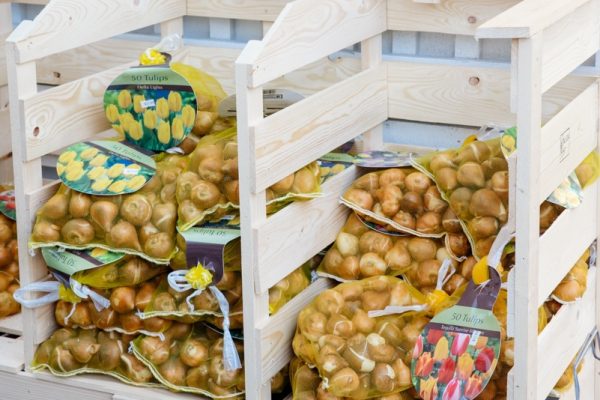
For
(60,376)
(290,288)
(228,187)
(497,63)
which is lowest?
(60,376)

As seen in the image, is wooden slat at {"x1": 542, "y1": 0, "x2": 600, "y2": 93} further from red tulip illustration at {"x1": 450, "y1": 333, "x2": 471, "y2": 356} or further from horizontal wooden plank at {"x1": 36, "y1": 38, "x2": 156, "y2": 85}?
horizontal wooden plank at {"x1": 36, "y1": 38, "x2": 156, "y2": 85}

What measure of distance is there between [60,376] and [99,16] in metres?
0.99

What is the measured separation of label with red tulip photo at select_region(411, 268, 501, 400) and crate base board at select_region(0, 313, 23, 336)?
131 cm

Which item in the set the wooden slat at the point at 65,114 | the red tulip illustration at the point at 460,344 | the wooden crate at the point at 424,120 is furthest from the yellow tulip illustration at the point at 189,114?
the red tulip illustration at the point at 460,344

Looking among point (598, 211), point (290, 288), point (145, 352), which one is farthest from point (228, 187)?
point (598, 211)

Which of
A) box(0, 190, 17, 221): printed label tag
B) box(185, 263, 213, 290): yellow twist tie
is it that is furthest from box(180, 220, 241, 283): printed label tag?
box(0, 190, 17, 221): printed label tag

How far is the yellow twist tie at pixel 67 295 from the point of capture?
9.81ft

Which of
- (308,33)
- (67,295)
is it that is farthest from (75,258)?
(308,33)

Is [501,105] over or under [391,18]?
under

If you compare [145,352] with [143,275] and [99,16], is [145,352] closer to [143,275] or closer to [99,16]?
[143,275]

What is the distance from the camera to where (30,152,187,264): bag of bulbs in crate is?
9.48 feet

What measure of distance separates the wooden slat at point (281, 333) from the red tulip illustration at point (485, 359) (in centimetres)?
52

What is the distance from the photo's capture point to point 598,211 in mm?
3043

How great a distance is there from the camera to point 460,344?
2627mm
